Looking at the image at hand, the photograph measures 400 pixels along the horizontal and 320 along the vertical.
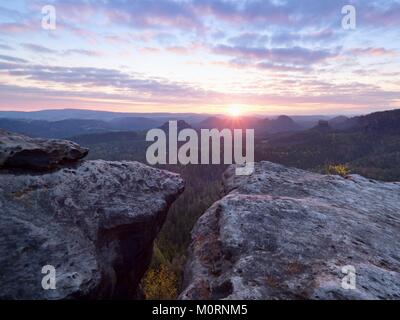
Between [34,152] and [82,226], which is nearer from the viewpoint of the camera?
[82,226]

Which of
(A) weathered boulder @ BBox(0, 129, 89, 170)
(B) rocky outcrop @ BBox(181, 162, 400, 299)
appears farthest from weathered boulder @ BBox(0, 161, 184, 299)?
(B) rocky outcrop @ BBox(181, 162, 400, 299)

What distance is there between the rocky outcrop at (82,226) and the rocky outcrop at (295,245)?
360cm

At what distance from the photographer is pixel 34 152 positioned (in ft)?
54.0

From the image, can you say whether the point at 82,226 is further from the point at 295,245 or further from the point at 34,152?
the point at 295,245

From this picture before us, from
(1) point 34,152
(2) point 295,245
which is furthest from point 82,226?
(2) point 295,245

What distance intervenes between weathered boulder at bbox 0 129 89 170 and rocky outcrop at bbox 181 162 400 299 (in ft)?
24.9

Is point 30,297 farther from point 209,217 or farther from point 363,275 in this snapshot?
point 363,275

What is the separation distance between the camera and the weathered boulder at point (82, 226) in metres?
12.3

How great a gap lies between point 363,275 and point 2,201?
13.4 m

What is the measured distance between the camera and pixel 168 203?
19844 mm

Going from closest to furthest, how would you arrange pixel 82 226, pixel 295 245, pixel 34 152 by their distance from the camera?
pixel 295 245, pixel 82 226, pixel 34 152

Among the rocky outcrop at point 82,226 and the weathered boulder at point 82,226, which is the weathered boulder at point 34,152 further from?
the weathered boulder at point 82,226

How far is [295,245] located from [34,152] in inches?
490

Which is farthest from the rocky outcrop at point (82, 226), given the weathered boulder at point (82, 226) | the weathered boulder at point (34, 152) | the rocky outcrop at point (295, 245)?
the rocky outcrop at point (295, 245)
